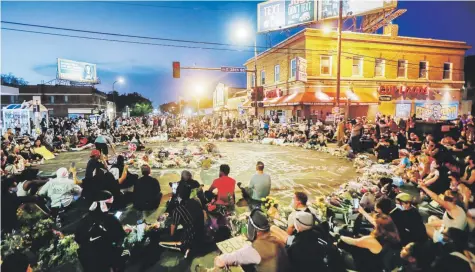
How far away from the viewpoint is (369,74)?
27141 mm

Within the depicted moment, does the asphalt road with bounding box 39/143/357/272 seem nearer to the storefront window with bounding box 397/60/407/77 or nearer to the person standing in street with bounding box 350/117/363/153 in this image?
the person standing in street with bounding box 350/117/363/153

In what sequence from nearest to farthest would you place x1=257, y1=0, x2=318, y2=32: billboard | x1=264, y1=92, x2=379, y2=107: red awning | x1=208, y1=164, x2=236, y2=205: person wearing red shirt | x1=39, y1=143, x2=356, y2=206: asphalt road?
x1=208, y1=164, x2=236, y2=205: person wearing red shirt → x1=39, y1=143, x2=356, y2=206: asphalt road → x1=264, y1=92, x2=379, y2=107: red awning → x1=257, y1=0, x2=318, y2=32: billboard

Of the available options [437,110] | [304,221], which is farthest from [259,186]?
[437,110]

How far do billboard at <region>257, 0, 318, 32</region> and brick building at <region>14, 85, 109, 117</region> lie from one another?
45.6m

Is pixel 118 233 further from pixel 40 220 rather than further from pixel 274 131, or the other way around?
pixel 274 131

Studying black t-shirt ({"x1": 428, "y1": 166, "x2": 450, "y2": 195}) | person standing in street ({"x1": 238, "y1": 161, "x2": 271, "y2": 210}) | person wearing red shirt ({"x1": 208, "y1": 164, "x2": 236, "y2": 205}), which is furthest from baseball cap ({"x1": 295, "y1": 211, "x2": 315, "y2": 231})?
black t-shirt ({"x1": 428, "y1": 166, "x2": 450, "y2": 195})

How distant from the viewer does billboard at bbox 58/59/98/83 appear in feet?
169

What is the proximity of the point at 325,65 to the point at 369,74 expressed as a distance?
4.91m

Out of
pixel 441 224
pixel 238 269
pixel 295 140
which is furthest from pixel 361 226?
pixel 295 140

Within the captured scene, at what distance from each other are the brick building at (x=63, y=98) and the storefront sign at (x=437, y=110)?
196 feet

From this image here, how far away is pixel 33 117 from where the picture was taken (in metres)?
22.3

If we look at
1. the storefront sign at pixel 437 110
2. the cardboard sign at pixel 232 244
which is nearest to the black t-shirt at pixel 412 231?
the cardboard sign at pixel 232 244

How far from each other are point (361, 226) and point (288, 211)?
1.61m

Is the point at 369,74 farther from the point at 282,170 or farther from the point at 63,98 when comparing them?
the point at 63,98
